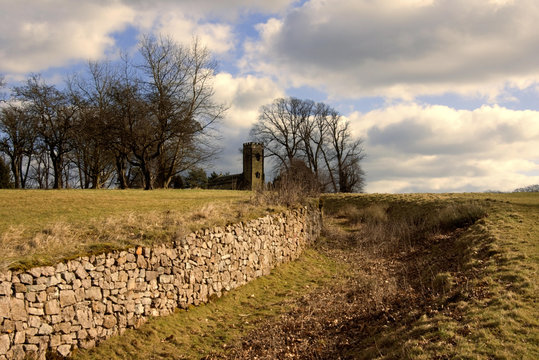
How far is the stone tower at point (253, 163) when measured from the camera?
148 feet

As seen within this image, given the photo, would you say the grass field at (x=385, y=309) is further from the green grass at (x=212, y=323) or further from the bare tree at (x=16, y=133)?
the bare tree at (x=16, y=133)

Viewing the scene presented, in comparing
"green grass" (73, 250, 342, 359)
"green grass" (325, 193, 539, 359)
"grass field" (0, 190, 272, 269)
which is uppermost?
"grass field" (0, 190, 272, 269)

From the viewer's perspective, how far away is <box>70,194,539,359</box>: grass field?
6.64 meters

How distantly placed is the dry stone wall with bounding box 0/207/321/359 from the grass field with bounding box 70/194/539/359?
37 cm

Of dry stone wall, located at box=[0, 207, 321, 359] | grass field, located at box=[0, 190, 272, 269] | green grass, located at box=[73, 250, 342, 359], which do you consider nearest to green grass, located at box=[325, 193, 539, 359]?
green grass, located at box=[73, 250, 342, 359]

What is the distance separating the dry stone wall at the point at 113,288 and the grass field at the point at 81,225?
31 cm

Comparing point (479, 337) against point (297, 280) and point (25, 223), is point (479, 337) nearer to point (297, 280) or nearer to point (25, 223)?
point (297, 280)

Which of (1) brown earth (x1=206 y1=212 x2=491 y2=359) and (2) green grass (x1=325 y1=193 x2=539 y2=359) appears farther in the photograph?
(1) brown earth (x1=206 y1=212 x2=491 y2=359)

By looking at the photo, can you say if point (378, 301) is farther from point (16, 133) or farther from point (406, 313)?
point (16, 133)

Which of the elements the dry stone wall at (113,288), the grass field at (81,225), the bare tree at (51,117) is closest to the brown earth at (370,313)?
the dry stone wall at (113,288)

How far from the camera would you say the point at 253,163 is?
45375 millimetres

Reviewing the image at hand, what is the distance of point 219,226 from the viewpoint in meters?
12.1

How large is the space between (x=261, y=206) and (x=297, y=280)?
3508 millimetres

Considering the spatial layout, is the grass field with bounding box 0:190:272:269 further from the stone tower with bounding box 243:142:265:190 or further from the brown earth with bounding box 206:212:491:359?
the stone tower with bounding box 243:142:265:190
